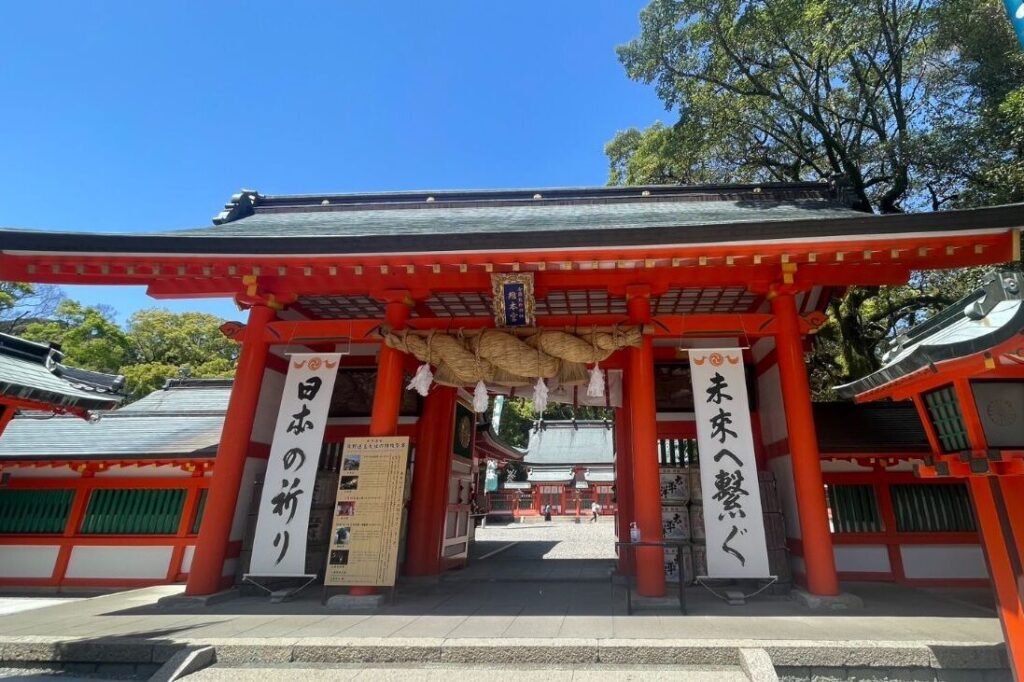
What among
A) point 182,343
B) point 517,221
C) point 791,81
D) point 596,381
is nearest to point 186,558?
point 596,381

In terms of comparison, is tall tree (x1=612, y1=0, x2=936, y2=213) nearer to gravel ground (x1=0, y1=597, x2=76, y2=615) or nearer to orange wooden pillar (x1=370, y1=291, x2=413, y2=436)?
orange wooden pillar (x1=370, y1=291, x2=413, y2=436)

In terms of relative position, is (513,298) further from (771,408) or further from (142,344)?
(142,344)

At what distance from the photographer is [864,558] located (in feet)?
25.1

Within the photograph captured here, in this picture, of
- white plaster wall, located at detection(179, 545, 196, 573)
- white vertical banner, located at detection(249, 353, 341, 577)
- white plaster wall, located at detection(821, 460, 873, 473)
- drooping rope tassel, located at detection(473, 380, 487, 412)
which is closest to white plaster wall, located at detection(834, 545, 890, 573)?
white plaster wall, located at detection(821, 460, 873, 473)

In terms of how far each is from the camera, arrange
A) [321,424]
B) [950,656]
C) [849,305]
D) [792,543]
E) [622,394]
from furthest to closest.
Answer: [849,305] < [622,394] < [792,543] < [321,424] < [950,656]

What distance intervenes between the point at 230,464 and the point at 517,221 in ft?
18.4

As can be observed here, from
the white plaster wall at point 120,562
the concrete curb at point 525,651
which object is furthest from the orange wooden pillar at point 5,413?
the white plaster wall at point 120,562

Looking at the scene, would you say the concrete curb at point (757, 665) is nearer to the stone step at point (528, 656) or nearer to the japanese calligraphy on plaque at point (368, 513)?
the stone step at point (528, 656)

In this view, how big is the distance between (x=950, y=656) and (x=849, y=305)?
9.77 m

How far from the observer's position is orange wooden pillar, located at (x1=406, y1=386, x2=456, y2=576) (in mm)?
8570

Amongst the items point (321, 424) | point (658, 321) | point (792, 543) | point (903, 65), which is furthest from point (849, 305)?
point (321, 424)

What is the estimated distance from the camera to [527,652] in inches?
168

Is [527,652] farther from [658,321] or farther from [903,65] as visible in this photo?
[903,65]

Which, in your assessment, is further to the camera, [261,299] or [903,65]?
[903,65]
